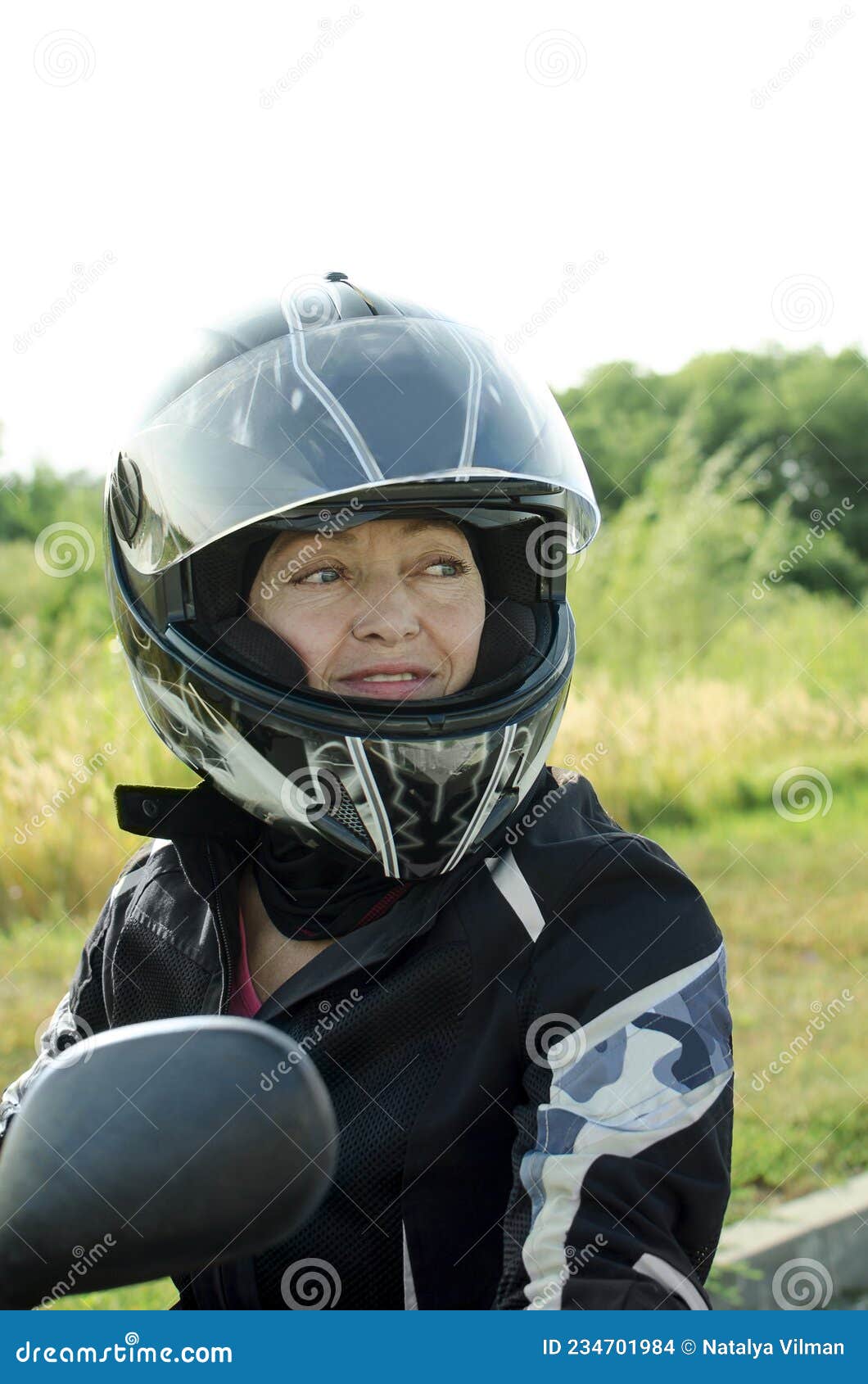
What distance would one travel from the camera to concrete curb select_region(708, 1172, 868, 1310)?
3.18 metres

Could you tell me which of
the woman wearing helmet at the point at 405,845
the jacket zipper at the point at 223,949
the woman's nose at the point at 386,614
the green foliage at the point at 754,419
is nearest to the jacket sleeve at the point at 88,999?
the woman wearing helmet at the point at 405,845

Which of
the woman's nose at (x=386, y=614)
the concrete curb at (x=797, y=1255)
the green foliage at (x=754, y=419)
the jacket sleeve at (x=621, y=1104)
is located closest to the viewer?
the jacket sleeve at (x=621, y=1104)

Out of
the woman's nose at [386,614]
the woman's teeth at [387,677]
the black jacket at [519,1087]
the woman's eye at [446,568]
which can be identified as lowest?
the black jacket at [519,1087]

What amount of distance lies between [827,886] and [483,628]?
4.51 meters

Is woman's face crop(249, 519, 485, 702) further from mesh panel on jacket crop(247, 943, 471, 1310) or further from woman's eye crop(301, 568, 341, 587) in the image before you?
mesh panel on jacket crop(247, 943, 471, 1310)

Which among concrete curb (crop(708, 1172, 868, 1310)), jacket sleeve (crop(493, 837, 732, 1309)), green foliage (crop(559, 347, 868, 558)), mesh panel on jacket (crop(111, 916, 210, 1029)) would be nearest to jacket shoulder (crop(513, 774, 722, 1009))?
jacket sleeve (crop(493, 837, 732, 1309))

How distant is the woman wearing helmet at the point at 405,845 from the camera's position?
154 cm

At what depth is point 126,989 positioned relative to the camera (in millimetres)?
1965

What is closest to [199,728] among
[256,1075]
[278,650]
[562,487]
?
[278,650]

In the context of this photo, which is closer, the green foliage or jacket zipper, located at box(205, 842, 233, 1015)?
jacket zipper, located at box(205, 842, 233, 1015)

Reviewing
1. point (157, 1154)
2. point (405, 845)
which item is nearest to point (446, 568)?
point (405, 845)

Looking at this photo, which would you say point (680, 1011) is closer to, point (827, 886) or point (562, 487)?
point (562, 487)

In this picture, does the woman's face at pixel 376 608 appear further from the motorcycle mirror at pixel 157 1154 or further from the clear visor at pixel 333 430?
the motorcycle mirror at pixel 157 1154

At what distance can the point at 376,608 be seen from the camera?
1.78 metres
